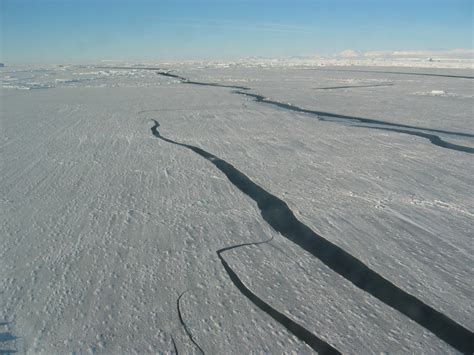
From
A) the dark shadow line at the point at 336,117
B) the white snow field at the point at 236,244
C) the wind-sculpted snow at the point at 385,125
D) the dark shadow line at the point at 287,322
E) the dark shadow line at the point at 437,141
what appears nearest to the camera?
the dark shadow line at the point at 287,322

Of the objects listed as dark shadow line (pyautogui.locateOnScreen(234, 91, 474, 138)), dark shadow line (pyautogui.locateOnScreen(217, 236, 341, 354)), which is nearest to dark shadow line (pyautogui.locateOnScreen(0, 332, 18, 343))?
dark shadow line (pyautogui.locateOnScreen(217, 236, 341, 354))

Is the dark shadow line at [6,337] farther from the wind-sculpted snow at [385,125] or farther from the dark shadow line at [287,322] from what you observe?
the wind-sculpted snow at [385,125]

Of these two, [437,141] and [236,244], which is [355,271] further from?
[437,141]

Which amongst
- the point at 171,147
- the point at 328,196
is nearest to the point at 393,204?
the point at 328,196

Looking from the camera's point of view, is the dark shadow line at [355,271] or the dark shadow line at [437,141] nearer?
the dark shadow line at [355,271]

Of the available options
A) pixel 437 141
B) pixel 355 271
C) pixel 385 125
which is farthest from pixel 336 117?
pixel 355 271

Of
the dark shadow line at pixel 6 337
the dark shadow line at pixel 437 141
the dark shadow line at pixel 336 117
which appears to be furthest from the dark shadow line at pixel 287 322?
the dark shadow line at pixel 336 117

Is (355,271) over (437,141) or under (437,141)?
over
